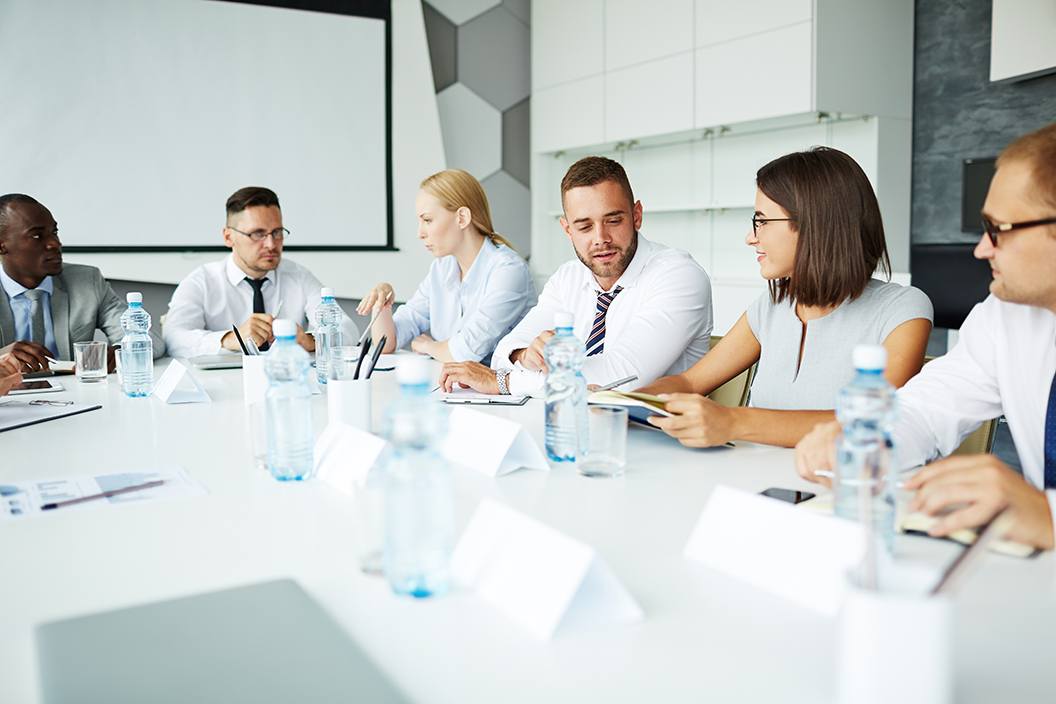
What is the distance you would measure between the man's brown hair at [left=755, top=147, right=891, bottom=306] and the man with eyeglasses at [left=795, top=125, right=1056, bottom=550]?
36cm

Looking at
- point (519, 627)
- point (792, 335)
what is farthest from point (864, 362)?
point (792, 335)

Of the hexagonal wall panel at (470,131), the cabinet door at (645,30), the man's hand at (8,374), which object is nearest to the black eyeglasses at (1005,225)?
the man's hand at (8,374)

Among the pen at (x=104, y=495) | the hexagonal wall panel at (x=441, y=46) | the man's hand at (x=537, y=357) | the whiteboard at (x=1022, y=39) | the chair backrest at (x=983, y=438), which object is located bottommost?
the pen at (x=104, y=495)

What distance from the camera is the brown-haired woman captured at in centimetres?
174

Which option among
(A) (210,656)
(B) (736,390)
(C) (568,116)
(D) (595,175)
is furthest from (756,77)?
(A) (210,656)

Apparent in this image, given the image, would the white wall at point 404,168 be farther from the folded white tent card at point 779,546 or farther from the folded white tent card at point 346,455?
the folded white tent card at point 779,546

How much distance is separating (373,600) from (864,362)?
0.58 metres

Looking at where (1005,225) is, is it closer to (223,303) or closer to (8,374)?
(8,374)

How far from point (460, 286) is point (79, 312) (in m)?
1.41

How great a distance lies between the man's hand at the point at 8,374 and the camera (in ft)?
6.08

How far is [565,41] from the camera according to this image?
19.5 feet

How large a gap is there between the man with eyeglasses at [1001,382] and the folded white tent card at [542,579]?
1.40ft

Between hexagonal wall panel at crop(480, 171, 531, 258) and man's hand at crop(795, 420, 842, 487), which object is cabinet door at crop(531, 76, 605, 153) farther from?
man's hand at crop(795, 420, 842, 487)

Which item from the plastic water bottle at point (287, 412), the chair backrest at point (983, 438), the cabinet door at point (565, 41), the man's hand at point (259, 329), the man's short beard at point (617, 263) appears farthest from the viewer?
the cabinet door at point (565, 41)
